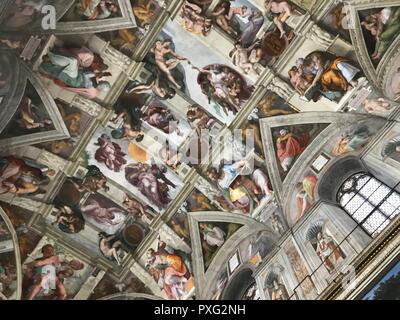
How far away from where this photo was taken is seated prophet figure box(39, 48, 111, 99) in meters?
13.9

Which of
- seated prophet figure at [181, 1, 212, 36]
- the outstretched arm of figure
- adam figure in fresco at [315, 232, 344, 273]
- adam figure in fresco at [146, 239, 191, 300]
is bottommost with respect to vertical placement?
adam figure in fresco at [146, 239, 191, 300]

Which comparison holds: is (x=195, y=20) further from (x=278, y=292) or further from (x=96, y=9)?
(x=278, y=292)

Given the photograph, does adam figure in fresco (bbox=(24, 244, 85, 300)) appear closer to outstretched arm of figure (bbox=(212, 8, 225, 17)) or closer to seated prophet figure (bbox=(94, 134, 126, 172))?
seated prophet figure (bbox=(94, 134, 126, 172))

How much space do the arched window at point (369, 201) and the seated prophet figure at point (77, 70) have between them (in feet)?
23.6

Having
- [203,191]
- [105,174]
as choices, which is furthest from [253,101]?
[105,174]

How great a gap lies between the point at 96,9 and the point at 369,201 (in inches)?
322

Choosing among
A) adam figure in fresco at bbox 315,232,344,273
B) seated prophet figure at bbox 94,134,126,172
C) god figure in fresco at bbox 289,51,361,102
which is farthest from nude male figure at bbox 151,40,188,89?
adam figure in fresco at bbox 315,232,344,273

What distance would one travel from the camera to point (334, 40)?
11969mm

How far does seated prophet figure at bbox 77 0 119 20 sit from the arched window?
7.30 metres

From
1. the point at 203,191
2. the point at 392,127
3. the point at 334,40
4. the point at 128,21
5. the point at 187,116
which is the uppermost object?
the point at 334,40

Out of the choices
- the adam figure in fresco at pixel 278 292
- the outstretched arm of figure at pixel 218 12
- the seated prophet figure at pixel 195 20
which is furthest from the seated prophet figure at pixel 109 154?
the adam figure in fresco at pixel 278 292

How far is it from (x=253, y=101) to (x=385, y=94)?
3.58 m

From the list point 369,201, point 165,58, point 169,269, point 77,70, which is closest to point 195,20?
point 165,58
